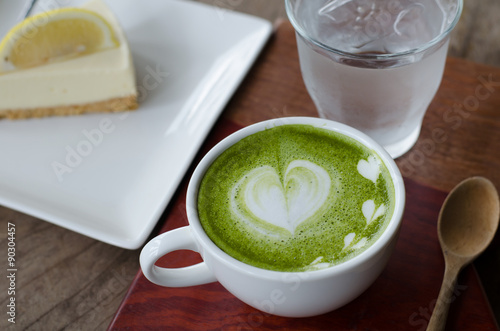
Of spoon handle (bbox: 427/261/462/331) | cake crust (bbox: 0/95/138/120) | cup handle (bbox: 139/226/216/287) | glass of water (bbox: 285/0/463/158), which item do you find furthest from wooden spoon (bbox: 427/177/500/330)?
cake crust (bbox: 0/95/138/120)

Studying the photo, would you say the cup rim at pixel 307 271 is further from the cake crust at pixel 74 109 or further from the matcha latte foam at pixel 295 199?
the cake crust at pixel 74 109

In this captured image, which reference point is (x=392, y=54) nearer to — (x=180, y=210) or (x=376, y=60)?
(x=376, y=60)

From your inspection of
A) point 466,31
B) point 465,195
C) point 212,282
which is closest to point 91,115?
point 212,282

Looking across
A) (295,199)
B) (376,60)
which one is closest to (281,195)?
(295,199)

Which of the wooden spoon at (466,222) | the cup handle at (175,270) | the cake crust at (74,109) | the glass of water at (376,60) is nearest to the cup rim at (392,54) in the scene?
the glass of water at (376,60)

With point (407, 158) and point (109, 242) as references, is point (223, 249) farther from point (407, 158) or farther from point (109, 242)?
point (407, 158)

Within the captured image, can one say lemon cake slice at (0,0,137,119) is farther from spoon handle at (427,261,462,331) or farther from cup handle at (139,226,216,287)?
spoon handle at (427,261,462,331)
